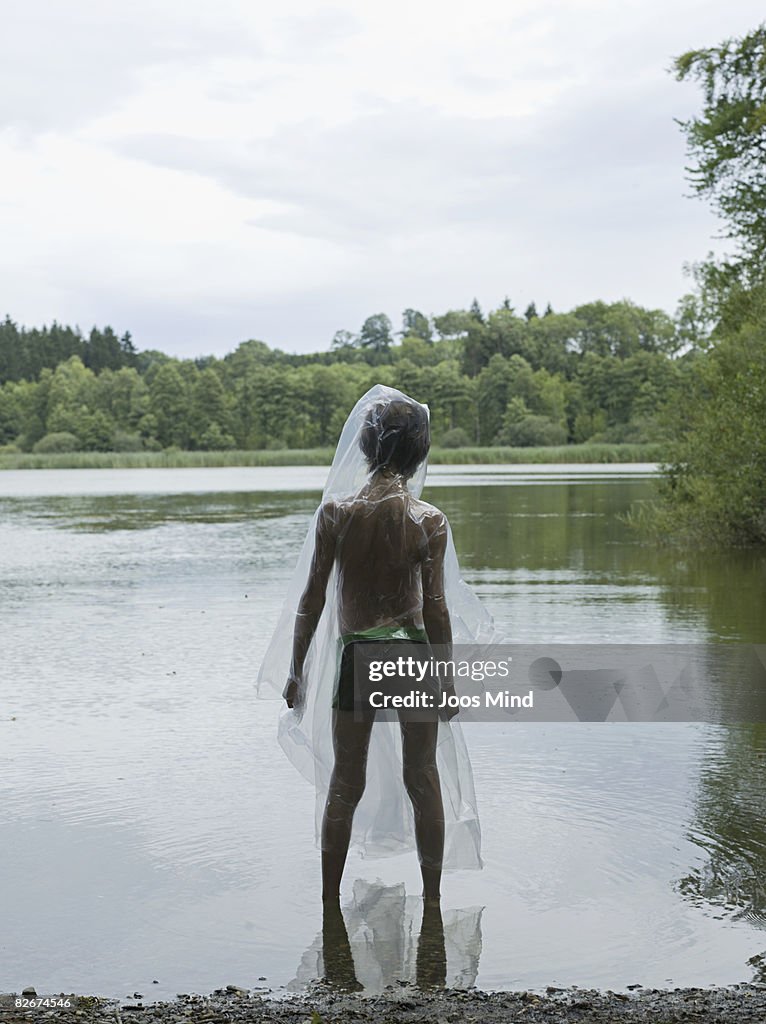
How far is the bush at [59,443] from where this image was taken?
130 meters

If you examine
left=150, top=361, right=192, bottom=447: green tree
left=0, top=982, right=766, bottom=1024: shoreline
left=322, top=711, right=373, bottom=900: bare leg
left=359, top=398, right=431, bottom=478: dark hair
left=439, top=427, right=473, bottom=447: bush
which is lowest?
left=0, top=982, right=766, bottom=1024: shoreline

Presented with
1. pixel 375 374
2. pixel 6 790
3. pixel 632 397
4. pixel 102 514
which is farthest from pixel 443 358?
pixel 6 790

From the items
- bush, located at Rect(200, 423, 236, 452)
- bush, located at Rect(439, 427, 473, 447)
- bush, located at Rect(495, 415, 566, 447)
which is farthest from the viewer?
bush, located at Rect(200, 423, 236, 452)

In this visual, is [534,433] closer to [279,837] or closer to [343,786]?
[279,837]

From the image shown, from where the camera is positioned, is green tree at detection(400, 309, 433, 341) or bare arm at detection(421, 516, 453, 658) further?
green tree at detection(400, 309, 433, 341)

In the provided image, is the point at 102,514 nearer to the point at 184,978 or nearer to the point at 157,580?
the point at 157,580

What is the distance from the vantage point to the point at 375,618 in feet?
16.3

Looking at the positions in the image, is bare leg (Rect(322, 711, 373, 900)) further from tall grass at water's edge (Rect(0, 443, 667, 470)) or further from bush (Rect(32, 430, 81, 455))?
bush (Rect(32, 430, 81, 455))

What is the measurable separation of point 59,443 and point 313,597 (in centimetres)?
12954

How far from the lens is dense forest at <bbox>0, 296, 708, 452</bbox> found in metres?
130

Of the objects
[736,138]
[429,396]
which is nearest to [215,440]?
[429,396]

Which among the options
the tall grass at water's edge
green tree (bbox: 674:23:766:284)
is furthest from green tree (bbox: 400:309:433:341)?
green tree (bbox: 674:23:766:284)

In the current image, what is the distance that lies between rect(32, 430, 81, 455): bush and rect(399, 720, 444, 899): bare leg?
128 metres

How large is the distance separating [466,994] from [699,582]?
13.6 meters
